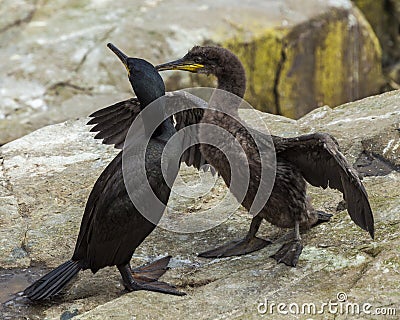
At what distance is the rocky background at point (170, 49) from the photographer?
25.4 ft

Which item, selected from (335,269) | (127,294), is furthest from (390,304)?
(127,294)

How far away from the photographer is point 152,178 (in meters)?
3.59

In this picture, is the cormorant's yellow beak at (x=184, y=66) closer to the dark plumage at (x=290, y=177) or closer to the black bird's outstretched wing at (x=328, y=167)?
the dark plumage at (x=290, y=177)

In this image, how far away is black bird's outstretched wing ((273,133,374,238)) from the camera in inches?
139

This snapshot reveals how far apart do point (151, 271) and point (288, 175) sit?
2.80ft

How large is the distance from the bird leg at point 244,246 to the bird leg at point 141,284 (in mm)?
411

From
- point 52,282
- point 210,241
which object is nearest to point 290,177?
point 210,241

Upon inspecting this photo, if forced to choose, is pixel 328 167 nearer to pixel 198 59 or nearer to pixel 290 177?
pixel 290 177

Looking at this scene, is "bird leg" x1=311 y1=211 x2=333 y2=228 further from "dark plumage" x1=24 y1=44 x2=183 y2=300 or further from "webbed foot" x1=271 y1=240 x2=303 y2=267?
"dark plumage" x1=24 y1=44 x2=183 y2=300

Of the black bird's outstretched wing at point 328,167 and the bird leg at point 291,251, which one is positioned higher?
the black bird's outstretched wing at point 328,167

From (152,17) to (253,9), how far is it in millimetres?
1160

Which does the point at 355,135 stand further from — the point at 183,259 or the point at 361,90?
the point at 361,90

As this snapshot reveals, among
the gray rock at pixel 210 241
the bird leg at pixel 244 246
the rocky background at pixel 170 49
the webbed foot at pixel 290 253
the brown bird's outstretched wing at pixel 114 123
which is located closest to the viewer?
the gray rock at pixel 210 241

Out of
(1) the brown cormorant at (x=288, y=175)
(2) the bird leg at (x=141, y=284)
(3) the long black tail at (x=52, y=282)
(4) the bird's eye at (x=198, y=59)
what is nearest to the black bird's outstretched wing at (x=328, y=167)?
(1) the brown cormorant at (x=288, y=175)
